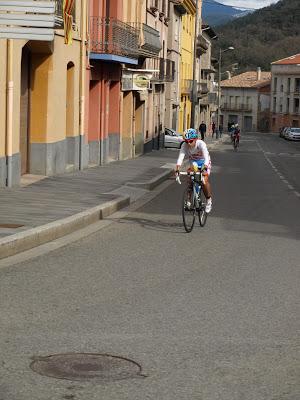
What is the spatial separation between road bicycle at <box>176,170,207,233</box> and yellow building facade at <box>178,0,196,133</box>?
4712 cm

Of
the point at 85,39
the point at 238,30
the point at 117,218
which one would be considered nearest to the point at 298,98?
the point at 238,30

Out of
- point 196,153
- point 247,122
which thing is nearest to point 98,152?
point 196,153

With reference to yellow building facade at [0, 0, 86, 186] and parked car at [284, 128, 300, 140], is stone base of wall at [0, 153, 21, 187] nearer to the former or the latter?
yellow building facade at [0, 0, 86, 186]

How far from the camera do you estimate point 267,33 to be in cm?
15212

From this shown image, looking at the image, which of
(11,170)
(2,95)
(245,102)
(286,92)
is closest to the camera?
(2,95)

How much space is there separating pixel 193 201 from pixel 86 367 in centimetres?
807

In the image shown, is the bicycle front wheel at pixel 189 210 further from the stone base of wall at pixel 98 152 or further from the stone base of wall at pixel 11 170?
the stone base of wall at pixel 98 152

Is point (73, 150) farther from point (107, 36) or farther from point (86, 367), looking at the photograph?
point (86, 367)

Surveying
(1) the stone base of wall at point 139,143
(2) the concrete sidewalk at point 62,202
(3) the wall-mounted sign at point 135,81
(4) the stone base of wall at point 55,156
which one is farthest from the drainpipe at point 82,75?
(1) the stone base of wall at point 139,143

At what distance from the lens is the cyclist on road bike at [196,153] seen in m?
13.4

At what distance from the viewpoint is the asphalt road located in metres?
5.11

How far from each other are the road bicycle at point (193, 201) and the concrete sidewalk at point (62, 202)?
5.45 feet

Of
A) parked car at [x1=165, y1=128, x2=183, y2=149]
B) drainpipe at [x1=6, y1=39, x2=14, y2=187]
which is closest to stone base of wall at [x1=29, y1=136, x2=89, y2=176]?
drainpipe at [x1=6, y1=39, x2=14, y2=187]

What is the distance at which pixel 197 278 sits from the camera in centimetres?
885
